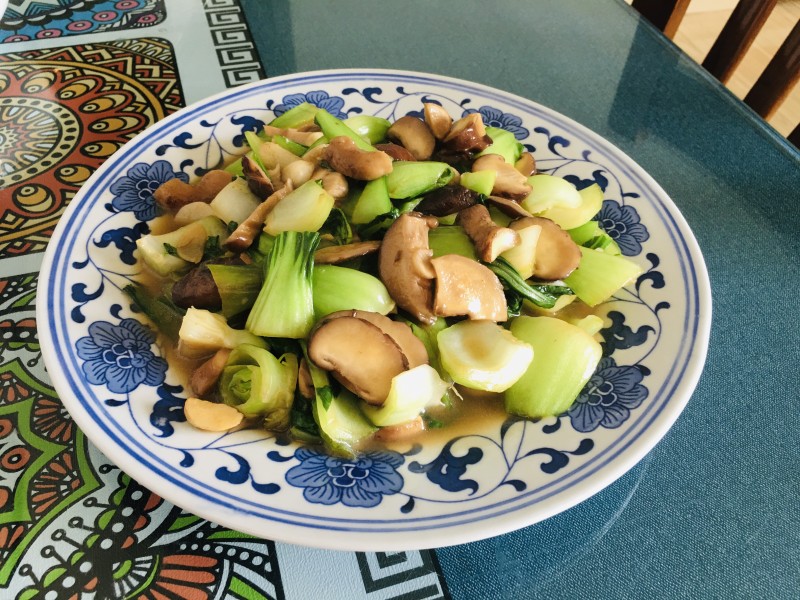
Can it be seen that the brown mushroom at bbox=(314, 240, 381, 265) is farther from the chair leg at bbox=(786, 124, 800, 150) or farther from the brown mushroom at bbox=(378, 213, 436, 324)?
the chair leg at bbox=(786, 124, 800, 150)

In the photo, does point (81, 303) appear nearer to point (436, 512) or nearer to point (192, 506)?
point (192, 506)

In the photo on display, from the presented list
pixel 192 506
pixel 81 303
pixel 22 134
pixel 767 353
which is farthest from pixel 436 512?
pixel 22 134

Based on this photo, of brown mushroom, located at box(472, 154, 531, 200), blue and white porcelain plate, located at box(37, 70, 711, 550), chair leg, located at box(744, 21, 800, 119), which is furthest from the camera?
chair leg, located at box(744, 21, 800, 119)

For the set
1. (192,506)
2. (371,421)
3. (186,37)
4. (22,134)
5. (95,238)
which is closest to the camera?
(192,506)

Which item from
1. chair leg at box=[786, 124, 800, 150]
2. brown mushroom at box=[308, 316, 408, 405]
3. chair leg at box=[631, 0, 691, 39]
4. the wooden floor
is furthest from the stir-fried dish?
the wooden floor

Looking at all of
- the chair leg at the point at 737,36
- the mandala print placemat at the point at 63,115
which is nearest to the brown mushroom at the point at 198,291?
the mandala print placemat at the point at 63,115

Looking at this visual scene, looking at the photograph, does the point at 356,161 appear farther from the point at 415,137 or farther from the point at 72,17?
the point at 72,17

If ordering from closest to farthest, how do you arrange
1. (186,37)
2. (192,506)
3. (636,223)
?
1. (192,506)
2. (636,223)
3. (186,37)
